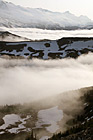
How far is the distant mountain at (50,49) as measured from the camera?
157250 millimetres

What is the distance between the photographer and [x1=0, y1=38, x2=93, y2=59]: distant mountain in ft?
516

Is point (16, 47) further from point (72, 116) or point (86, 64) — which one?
point (72, 116)

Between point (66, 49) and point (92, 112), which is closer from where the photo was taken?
point (92, 112)

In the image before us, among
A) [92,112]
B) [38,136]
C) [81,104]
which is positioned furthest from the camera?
[81,104]

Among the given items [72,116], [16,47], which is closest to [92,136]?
[72,116]

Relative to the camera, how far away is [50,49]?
541 ft

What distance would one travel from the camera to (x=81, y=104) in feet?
211

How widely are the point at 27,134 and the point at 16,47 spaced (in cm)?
12910

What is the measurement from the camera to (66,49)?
161125 mm

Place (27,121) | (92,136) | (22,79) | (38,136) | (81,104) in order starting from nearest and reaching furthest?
(92,136)
(38,136)
(27,121)
(81,104)
(22,79)

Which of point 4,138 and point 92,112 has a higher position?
point 92,112

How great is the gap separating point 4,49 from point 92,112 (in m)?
132

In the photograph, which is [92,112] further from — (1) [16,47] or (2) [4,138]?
(1) [16,47]

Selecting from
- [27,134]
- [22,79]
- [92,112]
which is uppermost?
[92,112]
